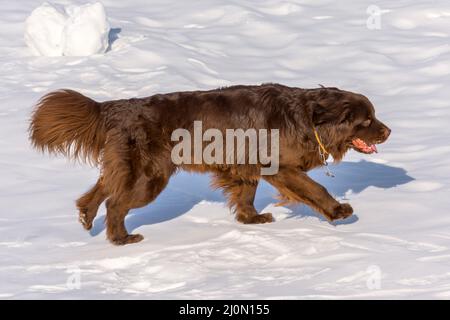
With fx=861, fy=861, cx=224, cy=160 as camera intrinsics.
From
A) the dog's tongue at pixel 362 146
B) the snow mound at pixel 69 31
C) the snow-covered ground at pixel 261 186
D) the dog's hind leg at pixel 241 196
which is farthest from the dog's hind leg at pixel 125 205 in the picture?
the snow mound at pixel 69 31

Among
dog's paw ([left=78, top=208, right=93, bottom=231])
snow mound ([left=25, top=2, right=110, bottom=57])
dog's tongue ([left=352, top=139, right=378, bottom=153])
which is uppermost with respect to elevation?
snow mound ([left=25, top=2, right=110, bottom=57])

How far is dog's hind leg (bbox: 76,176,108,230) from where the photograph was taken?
6602 mm

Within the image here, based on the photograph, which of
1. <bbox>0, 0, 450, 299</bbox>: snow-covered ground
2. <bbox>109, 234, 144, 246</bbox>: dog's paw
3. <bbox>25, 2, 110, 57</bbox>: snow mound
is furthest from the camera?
<bbox>25, 2, 110, 57</bbox>: snow mound

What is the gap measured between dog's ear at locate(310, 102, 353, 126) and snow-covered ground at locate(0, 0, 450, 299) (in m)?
0.79

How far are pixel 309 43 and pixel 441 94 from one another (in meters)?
2.70

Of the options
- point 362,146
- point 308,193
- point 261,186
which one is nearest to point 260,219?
point 308,193

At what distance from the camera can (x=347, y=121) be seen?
6.68 meters

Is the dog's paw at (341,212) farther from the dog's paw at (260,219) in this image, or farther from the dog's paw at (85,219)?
the dog's paw at (85,219)

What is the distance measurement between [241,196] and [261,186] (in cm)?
101

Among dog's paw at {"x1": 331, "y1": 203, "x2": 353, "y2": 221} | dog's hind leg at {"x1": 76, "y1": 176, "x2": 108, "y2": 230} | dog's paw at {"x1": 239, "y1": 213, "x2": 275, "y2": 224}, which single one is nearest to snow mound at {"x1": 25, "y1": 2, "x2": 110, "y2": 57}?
dog's hind leg at {"x1": 76, "y1": 176, "x2": 108, "y2": 230}

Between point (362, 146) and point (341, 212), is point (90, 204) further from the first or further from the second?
point (362, 146)

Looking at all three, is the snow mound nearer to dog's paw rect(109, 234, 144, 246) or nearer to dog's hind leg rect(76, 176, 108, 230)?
dog's hind leg rect(76, 176, 108, 230)
